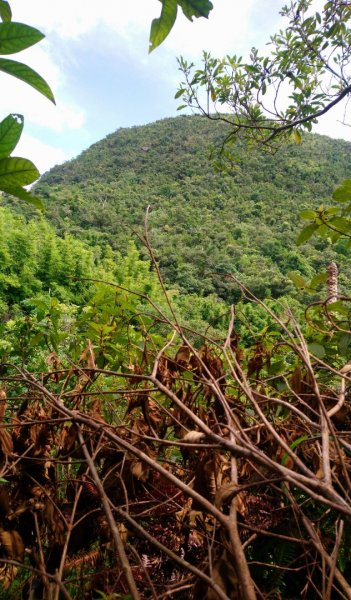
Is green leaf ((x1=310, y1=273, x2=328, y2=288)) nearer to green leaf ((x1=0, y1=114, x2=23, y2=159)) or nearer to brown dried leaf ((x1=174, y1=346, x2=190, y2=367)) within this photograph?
brown dried leaf ((x1=174, y1=346, x2=190, y2=367))

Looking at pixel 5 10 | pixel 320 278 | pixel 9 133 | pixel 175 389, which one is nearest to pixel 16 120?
pixel 9 133

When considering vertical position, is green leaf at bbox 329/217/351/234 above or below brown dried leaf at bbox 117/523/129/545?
above

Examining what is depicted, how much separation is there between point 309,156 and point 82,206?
29.8 meters

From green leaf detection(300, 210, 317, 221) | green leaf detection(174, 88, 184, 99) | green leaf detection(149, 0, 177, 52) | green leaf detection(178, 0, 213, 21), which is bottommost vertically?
green leaf detection(300, 210, 317, 221)

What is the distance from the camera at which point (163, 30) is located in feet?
1.49

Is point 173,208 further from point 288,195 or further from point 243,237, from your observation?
point 288,195

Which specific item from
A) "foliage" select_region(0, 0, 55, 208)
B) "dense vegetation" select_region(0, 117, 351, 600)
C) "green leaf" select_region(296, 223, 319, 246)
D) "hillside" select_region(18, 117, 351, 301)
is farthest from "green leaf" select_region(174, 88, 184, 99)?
"hillside" select_region(18, 117, 351, 301)

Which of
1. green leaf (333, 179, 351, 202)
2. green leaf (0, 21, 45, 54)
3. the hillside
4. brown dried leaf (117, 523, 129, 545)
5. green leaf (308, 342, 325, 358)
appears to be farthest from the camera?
the hillside

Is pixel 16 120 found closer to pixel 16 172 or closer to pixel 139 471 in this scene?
pixel 16 172

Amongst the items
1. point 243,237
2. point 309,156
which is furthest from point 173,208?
point 309,156

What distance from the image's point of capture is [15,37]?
0.36m

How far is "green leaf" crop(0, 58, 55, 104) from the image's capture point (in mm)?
363

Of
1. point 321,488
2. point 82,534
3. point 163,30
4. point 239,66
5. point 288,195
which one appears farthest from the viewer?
point 288,195

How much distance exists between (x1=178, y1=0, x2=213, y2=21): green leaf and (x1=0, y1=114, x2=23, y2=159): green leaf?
24cm
